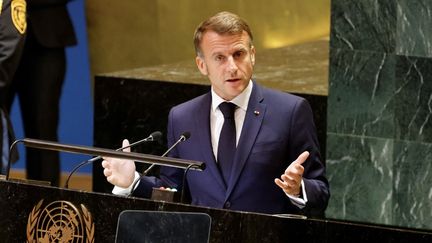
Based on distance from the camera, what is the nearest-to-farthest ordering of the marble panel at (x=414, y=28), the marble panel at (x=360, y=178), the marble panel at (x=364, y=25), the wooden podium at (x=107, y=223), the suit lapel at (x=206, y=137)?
1. the wooden podium at (x=107, y=223)
2. the suit lapel at (x=206, y=137)
3. the marble panel at (x=414, y=28)
4. the marble panel at (x=364, y=25)
5. the marble panel at (x=360, y=178)

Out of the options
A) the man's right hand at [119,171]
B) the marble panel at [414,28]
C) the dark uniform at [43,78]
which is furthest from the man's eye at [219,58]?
the dark uniform at [43,78]

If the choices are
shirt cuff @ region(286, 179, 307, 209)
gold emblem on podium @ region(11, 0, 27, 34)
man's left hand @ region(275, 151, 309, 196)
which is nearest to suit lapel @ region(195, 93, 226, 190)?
shirt cuff @ region(286, 179, 307, 209)

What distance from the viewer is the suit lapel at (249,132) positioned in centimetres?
527

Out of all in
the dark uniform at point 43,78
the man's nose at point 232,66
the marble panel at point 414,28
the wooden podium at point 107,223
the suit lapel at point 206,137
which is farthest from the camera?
the dark uniform at point 43,78

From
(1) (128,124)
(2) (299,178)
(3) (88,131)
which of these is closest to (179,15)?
(3) (88,131)

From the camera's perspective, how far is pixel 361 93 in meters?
7.02

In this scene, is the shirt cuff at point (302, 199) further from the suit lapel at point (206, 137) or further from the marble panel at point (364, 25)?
the marble panel at point (364, 25)

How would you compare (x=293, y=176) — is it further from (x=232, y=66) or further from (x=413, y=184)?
(x=413, y=184)

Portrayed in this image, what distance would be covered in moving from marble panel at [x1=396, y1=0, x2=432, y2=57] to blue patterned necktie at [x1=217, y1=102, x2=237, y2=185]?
5.80 feet

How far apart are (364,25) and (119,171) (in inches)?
91.0

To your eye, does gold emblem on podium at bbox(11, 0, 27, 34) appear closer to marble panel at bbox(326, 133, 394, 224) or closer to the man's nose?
marble panel at bbox(326, 133, 394, 224)

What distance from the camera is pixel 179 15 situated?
9.62 metres

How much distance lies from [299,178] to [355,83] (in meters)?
2.32

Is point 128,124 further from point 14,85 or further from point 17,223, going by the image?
point 17,223
